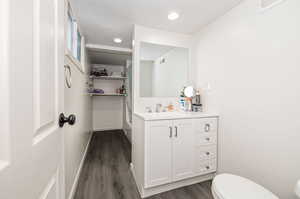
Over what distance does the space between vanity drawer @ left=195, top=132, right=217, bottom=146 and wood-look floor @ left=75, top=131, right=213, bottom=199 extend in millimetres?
557

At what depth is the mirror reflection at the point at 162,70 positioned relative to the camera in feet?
6.82

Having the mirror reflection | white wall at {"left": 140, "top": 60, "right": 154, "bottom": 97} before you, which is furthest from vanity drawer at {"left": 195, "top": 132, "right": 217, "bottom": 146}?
white wall at {"left": 140, "top": 60, "right": 154, "bottom": 97}

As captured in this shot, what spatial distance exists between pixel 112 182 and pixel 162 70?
1.91 metres

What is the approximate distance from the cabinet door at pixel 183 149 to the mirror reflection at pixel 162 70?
752 millimetres

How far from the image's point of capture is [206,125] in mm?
1757

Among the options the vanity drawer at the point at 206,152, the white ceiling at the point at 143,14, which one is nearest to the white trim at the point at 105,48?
the white ceiling at the point at 143,14

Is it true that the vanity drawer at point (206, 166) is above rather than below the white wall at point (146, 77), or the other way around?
below

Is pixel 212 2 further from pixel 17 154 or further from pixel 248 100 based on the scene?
pixel 17 154

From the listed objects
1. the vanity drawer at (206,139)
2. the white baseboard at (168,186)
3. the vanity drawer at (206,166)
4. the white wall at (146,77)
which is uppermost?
the white wall at (146,77)

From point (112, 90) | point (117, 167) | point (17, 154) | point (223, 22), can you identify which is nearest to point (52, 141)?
point (17, 154)

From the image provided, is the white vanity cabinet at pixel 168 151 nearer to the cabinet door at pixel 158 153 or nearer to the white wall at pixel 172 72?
the cabinet door at pixel 158 153

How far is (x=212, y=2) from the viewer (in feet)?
4.91

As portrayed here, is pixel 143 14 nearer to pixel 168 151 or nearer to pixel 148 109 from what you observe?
pixel 148 109

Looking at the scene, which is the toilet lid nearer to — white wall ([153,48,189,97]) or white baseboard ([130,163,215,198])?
white baseboard ([130,163,215,198])
